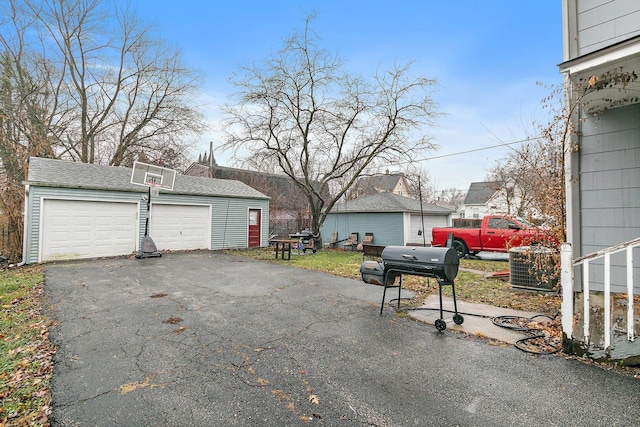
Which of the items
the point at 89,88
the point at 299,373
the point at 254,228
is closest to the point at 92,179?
the point at 254,228

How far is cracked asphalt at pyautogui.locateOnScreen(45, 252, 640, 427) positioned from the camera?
2.29 metres

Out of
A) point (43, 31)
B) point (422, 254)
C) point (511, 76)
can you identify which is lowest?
point (422, 254)

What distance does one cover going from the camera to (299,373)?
2.93 meters

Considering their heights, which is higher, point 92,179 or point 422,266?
point 92,179

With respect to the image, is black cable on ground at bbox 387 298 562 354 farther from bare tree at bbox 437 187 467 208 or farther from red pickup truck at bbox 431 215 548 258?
bare tree at bbox 437 187 467 208

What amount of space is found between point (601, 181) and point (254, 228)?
46.7ft

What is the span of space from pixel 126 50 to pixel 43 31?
3.92m

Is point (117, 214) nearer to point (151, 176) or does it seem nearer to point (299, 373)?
point (151, 176)

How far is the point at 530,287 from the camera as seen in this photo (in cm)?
647

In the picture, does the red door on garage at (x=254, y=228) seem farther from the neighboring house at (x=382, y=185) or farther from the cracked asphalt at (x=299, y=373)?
the neighboring house at (x=382, y=185)

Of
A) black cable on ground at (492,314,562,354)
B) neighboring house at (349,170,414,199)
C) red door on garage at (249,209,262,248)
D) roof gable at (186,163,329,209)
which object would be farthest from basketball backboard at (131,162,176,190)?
neighboring house at (349,170,414,199)

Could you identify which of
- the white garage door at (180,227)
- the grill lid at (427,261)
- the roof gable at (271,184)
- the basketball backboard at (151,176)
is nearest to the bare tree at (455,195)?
the roof gable at (271,184)

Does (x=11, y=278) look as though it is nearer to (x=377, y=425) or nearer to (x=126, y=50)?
(x=377, y=425)

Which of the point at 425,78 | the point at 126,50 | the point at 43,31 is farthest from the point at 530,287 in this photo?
the point at 43,31
